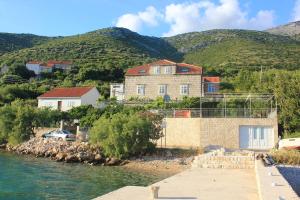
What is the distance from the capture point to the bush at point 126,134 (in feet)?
107

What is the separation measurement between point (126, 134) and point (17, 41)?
107657 mm

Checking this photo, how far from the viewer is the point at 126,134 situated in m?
32.6

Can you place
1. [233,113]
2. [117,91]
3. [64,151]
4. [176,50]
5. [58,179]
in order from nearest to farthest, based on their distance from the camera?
[58,179], [233,113], [64,151], [117,91], [176,50]

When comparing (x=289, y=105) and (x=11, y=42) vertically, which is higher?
(x=11, y=42)

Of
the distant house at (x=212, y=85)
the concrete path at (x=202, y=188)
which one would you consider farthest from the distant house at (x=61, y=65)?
the concrete path at (x=202, y=188)

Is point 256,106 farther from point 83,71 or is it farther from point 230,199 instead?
point 83,71

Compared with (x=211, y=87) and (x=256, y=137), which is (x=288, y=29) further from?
(x=256, y=137)

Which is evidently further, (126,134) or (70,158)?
(70,158)

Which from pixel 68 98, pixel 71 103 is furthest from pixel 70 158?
pixel 68 98

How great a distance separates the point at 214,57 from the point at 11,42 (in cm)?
6369

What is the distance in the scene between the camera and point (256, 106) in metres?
37.6

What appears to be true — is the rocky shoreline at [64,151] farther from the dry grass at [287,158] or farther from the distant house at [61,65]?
the distant house at [61,65]

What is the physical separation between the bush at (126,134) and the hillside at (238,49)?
180 feet

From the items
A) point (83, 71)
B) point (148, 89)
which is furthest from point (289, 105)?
point (83, 71)
